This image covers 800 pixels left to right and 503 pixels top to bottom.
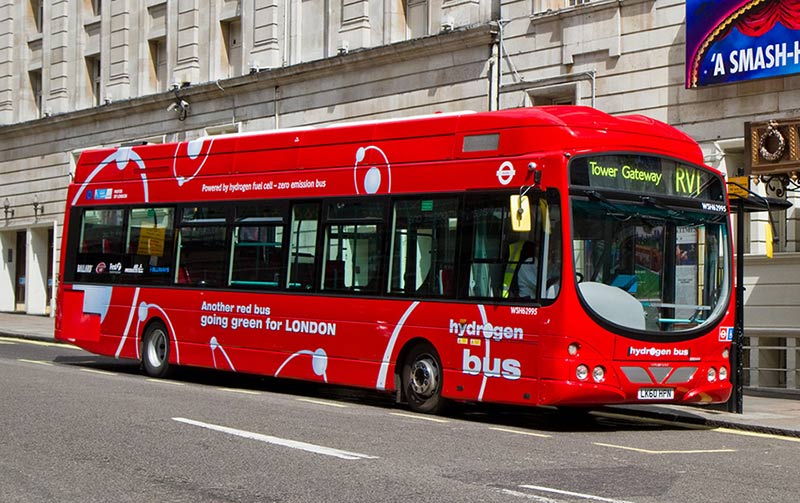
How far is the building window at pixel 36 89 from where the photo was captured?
1758 inches

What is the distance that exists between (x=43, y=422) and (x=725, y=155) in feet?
45.2

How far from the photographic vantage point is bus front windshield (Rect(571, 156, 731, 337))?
13570mm

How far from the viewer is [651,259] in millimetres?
13961

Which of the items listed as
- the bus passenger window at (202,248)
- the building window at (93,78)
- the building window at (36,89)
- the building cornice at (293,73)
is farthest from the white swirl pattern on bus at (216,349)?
A: the building window at (36,89)

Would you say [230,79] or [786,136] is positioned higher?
[230,79]

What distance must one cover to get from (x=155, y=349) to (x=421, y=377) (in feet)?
20.3

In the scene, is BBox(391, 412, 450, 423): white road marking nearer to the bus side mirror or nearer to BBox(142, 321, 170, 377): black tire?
the bus side mirror

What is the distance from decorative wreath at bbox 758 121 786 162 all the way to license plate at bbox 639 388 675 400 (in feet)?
19.8

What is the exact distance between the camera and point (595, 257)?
1358cm

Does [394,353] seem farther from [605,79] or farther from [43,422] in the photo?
[605,79]

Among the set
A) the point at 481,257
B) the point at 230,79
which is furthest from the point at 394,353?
the point at 230,79

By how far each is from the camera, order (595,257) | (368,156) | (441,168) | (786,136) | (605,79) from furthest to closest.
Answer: (605,79)
(786,136)
(368,156)
(441,168)
(595,257)

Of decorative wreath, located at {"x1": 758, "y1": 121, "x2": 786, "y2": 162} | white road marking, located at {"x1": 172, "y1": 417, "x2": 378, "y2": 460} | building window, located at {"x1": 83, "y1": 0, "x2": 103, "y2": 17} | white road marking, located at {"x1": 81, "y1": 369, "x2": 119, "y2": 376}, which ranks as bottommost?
white road marking, located at {"x1": 172, "y1": 417, "x2": 378, "y2": 460}

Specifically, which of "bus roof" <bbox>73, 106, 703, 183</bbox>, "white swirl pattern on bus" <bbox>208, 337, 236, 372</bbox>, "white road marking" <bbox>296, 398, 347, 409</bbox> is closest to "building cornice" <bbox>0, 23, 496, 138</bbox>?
"bus roof" <bbox>73, 106, 703, 183</bbox>
